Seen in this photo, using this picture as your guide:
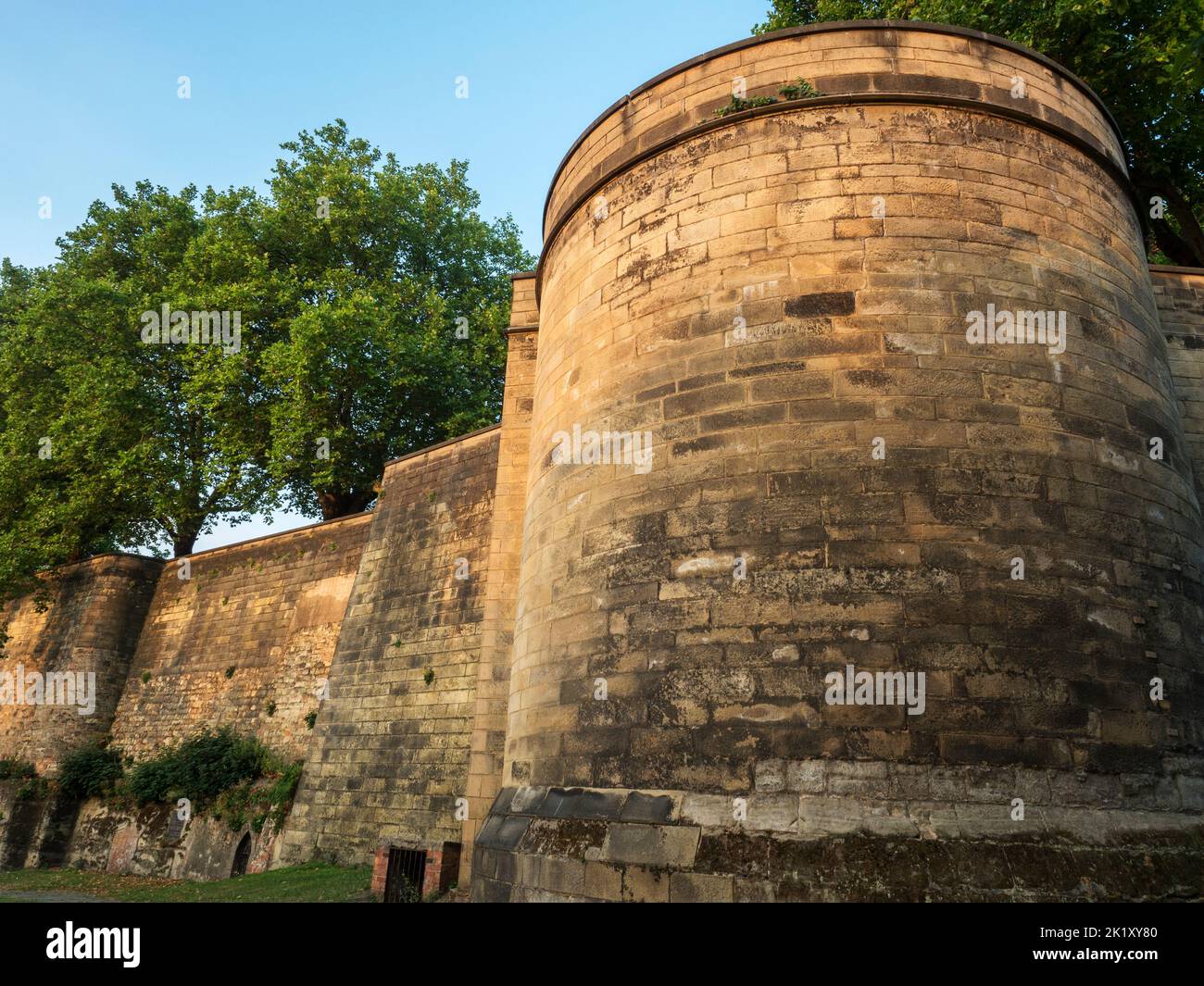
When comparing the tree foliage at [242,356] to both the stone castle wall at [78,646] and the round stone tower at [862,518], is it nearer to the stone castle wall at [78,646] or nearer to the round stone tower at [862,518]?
the stone castle wall at [78,646]

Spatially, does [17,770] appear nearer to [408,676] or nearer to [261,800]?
[261,800]

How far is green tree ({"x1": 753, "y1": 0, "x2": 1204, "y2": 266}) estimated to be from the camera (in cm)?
1194

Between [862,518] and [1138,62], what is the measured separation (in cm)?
1099

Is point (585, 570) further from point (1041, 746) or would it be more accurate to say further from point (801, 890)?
point (1041, 746)

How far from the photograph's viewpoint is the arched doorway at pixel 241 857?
14172mm

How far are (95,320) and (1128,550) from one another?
2285 cm

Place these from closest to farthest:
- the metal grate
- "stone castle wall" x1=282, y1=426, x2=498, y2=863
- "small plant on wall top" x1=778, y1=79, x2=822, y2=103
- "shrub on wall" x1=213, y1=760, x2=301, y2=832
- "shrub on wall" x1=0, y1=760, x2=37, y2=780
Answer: "small plant on wall top" x1=778, y1=79, x2=822, y2=103 → the metal grate → "stone castle wall" x1=282, y1=426, x2=498, y2=863 → "shrub on wall" x1=213, y1=760, x2=301, y2=832 → "shrub on wall" x1=0, y1=760, x2=37, y2=780

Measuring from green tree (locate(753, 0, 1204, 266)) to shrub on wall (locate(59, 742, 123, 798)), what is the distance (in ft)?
68.3

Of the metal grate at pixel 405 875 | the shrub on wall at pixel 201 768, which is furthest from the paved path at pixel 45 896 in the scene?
the metal grate at pixel 405 875

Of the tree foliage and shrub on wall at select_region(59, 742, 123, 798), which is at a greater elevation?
the tree foliage

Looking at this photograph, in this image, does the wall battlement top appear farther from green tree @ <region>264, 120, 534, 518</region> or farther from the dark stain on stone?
green tree @ <region>264, 120, 534, 518</region>

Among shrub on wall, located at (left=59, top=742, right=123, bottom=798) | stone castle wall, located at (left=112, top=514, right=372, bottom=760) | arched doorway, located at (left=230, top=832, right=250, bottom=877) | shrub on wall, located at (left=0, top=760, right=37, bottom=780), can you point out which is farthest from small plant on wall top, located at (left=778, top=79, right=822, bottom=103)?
shrub on wall, located at (left=0, top=760, right=37, bottom=780)

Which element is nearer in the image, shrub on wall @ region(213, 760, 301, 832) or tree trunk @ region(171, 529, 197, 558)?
shrub on wall @ region(213, 760, 301, 832)

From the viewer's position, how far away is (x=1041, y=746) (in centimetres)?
511
